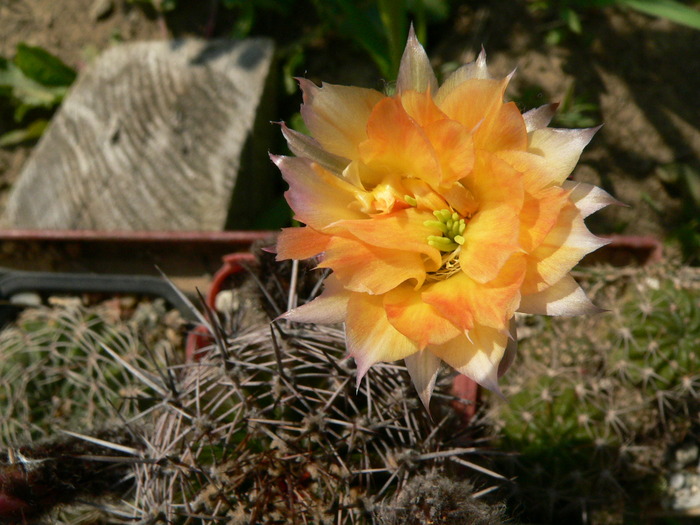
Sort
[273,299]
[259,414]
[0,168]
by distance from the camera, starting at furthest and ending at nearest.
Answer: [0,168]
[273,299]
[259,414]

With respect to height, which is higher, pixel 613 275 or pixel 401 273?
pixel 401 273

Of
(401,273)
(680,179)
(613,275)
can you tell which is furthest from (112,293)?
(680,179)

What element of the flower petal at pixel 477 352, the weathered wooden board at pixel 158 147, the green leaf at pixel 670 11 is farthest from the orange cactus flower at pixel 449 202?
the weathered wooden board at pixel 158 147

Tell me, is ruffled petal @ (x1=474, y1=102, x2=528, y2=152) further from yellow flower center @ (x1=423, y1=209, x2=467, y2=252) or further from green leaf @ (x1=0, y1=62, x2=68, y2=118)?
green leaf @ (x1=0, y1=62, x2=68, y2=118)

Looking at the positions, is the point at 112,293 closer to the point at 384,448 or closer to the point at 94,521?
the point at 94,521

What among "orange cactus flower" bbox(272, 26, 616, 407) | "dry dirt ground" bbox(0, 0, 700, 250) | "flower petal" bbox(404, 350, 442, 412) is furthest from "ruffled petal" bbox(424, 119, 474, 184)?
"dry dirt ground" bbox(0, 0, 700, 250)

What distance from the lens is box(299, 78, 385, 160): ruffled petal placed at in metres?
0.75

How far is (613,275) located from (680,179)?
577mm

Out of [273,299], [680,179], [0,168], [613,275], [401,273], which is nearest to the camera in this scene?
[401,273]

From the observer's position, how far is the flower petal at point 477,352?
2.30 feet

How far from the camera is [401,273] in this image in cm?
75

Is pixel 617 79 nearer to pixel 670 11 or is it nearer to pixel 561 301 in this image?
pixel 670 11

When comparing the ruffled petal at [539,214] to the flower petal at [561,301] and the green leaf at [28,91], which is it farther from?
the green leaf at [28,91]

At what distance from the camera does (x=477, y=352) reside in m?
0.72
